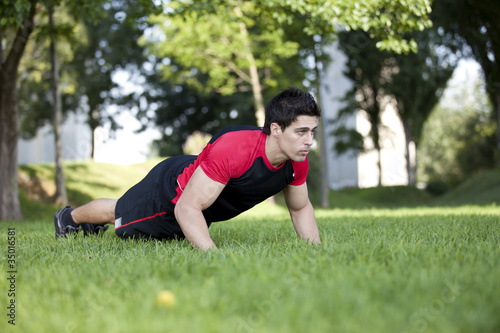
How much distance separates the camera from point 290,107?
3.41 meters

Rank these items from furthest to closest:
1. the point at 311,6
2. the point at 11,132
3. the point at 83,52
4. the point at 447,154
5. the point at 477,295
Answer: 1. the point at 447,154
2. the point at 83,52
3. the point at 11,132
4. the point at 311,6
5. the point at 477,295

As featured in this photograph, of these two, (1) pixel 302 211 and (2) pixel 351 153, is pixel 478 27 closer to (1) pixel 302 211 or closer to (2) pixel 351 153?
(2) pixel 351 153

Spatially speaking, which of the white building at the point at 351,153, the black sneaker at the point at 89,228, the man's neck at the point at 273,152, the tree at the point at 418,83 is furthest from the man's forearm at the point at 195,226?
the white building at the point at 351,153

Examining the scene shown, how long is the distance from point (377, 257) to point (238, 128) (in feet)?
5.04

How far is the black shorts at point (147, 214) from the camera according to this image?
414 centimetres

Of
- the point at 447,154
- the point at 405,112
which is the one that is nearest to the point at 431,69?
the point at 405,112

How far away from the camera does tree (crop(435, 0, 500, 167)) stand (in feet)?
57.6

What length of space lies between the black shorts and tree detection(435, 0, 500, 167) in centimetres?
1622

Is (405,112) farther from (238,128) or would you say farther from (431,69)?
(238,128)

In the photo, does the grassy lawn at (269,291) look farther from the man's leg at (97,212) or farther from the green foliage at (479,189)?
the green foliage at (479,189)

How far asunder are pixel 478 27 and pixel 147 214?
19158 millimetres

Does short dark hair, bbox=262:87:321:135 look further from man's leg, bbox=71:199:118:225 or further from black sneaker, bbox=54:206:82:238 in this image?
black sneaker, bbox=54:206:82:238

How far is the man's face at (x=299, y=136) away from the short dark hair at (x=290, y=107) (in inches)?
1.5

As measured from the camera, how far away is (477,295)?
2.02 meters
